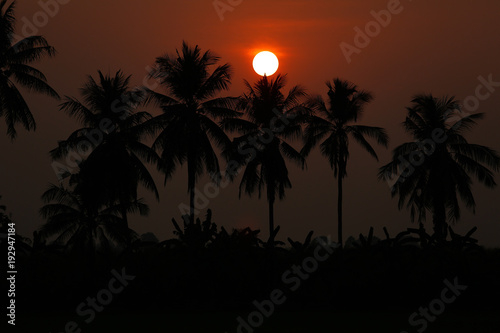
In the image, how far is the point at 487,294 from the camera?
2747 centimetres

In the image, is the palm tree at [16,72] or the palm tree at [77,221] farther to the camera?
the palm tree at [77,221]

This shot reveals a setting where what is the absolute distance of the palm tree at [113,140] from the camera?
154 feet

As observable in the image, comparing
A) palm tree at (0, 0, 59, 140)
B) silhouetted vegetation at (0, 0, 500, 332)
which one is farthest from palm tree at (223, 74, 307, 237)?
palm tree at (0, 0, 59, 140)

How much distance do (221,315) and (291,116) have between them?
99.7 ft

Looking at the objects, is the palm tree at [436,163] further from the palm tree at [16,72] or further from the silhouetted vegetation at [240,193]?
the palm tree at [16,72]

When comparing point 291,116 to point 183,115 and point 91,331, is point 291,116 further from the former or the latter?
point 91,331

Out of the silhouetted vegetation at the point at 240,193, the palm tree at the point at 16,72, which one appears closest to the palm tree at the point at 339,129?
the silhouetted vegetation at the point at 240,193

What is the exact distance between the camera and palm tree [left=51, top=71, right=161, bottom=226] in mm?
47000

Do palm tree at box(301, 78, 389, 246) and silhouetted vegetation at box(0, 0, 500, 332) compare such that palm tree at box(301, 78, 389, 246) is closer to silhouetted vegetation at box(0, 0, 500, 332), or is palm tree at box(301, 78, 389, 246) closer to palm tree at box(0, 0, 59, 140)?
silhouetted vegetation at box(0, 0, 500, 332)

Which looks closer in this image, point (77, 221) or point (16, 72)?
point (16, 72)

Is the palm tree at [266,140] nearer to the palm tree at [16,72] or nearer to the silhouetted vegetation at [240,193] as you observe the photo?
the silhouetted vegetation at [240,193]

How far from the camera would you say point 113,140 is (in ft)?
157

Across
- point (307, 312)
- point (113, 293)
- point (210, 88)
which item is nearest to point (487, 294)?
point (307, 312)

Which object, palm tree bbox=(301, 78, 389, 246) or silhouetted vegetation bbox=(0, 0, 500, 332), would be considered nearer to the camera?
silhouetted vegetation bbox=(0, 0, 500, 332)
